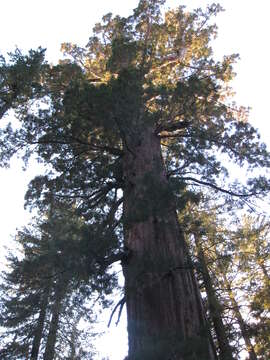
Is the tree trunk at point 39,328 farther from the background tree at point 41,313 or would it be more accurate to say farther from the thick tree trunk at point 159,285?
the thick tree trunk at point 159,285

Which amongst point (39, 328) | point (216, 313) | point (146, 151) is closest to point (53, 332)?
point (39, 328)

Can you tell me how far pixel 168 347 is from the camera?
10.6ft

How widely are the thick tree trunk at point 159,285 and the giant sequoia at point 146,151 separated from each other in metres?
0.01

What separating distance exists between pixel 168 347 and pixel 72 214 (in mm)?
3922

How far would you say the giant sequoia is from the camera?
4215 millimetres

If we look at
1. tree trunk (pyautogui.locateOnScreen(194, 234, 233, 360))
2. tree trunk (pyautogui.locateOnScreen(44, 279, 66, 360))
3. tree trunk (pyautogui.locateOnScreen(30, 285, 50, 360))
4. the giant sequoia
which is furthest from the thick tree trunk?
tree trunk (pyautogui.locateOnScreen(30, 285, 50, 360))

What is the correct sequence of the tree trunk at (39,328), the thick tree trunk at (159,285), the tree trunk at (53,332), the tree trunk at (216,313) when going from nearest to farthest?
the thick tree trunk at (159,285), the tree trunk at (216,313), the tree trunk at (53,332), the tree trunk at (39,328)

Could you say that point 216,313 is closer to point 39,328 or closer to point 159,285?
point 159,285

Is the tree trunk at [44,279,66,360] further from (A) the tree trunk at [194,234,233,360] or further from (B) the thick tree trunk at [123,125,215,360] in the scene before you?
(B) the thick tree trunk at [123,125,215,360]

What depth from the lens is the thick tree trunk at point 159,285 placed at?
3.38 m

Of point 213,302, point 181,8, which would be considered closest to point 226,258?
point 213,302

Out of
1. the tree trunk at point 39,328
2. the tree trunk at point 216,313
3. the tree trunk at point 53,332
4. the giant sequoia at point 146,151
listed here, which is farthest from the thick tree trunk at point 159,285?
the tree trunk at point 39,328

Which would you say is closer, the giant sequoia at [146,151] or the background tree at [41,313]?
the giant sequoia at [146,151]

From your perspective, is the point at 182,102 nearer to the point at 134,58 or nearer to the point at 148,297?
the point at 134,58
